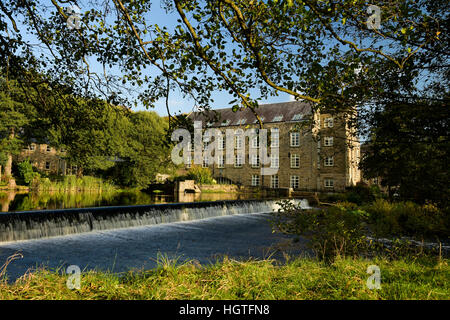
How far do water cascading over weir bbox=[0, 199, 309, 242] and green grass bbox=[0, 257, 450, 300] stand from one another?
99.4 inches

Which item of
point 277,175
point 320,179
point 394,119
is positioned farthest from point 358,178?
point 394,119

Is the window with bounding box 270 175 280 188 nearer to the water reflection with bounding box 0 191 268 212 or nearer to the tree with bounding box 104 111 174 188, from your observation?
the tree with bounding box 104 111 174 188

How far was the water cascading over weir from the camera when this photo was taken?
8.95 meters

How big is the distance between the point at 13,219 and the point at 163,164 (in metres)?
21.7

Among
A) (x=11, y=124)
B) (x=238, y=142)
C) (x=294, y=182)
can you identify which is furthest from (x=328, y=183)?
(x=11, y=124)

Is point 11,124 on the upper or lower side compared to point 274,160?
upper

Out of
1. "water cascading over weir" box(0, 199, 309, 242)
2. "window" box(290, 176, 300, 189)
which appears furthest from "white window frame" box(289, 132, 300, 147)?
"water cascading over weir" box(0, 199, 309, 242)

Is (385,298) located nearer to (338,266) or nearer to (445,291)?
(445,291)

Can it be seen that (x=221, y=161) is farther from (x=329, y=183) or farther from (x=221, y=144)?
(x=329, y=183)

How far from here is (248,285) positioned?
137 inches

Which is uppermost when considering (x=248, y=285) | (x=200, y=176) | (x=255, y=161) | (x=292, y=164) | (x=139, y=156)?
(x=255, y=161)

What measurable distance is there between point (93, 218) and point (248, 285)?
29.2 feet

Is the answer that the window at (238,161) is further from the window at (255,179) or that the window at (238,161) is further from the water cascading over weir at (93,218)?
the water cascading over weir at (93,218)

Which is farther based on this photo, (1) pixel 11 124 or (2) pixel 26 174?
(2) pixel 26 174
